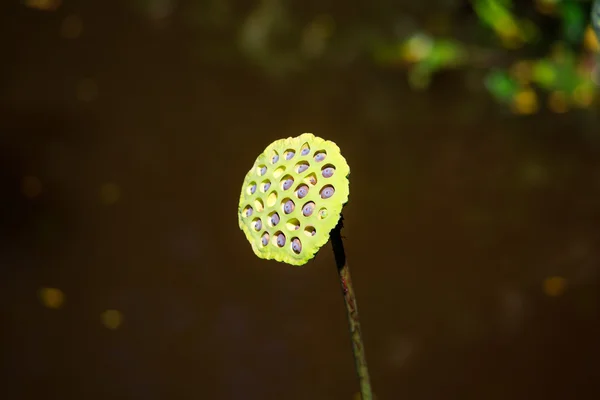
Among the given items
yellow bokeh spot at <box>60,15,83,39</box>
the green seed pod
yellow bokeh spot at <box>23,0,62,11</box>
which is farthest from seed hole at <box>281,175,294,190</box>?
yellow bokeh spot at <box>23,0,62,11</box>

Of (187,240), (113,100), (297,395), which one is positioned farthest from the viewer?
(113,100)

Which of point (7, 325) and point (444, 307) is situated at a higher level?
point (7, 325)

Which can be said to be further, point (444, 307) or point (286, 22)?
point (286, 22)

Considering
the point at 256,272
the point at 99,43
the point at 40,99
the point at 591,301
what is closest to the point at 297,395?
the point at 256,272

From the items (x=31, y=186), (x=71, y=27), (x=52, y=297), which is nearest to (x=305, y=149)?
(x=52, y=297)

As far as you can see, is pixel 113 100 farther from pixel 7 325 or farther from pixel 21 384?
pixel 21 384

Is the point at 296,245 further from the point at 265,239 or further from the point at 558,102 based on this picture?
the point at 558,102

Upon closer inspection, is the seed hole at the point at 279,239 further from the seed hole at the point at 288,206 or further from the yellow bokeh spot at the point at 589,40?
the yellow bokeh spot at the point at 589,40
